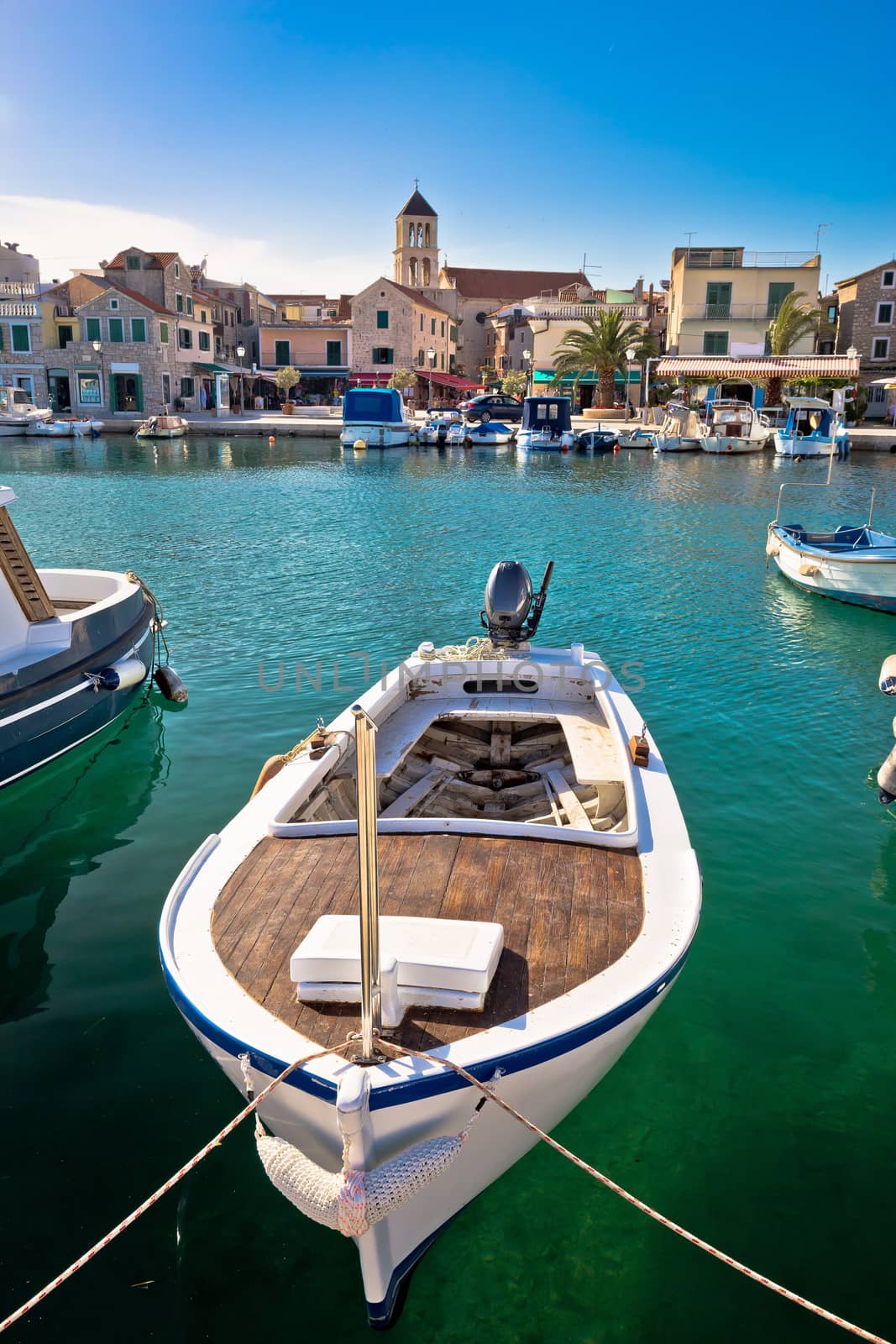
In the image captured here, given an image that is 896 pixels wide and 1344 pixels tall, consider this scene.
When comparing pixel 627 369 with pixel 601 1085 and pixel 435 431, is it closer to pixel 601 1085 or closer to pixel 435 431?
pixel 435 431

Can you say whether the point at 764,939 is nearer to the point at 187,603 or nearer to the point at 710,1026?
the point at 710,1026

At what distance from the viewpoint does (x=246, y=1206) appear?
477cm

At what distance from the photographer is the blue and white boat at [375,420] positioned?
5053cm

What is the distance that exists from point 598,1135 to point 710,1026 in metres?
1.29

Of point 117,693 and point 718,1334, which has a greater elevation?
point 117,693

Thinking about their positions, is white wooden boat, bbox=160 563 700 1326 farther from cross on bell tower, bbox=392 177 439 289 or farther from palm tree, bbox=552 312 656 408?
cross on bell tower, bbox=392 177 439 289

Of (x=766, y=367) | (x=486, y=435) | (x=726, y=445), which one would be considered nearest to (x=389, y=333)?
(x=486, y=435)

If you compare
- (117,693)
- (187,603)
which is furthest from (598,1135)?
(187,603)

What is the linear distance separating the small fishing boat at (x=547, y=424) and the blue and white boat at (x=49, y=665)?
40915 mm

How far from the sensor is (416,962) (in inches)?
160

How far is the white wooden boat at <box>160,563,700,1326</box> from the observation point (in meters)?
3.73

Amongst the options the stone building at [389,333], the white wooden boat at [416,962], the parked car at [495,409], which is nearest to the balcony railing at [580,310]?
the stone building at [389,333]

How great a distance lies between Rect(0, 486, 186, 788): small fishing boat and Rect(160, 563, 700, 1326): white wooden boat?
366cm

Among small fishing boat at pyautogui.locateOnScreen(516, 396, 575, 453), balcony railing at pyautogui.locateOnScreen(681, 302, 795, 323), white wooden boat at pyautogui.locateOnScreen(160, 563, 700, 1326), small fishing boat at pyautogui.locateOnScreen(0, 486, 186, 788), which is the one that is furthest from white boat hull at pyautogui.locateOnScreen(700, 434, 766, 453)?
white wooden boat at pyautogui.locateOnScreen(160, 563, 700, 1326)
